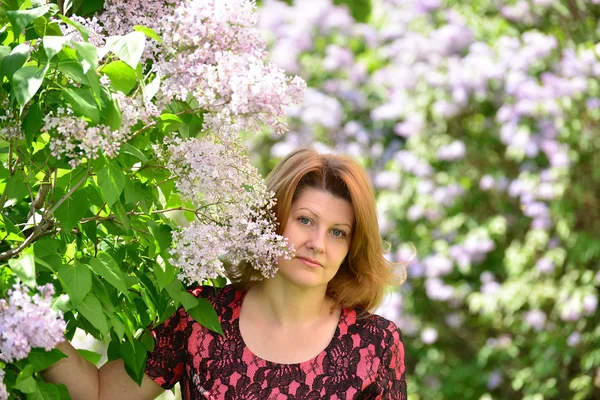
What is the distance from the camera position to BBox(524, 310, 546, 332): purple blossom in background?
4.29m

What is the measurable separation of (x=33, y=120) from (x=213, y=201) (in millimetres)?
327

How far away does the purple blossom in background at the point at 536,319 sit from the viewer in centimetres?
429

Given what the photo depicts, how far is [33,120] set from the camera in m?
1.38

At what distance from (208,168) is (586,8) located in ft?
11.1

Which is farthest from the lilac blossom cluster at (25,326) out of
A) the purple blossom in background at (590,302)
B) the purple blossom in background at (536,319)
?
the purple blossom in background at (536,319)

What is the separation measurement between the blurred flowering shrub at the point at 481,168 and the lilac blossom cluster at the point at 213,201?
282 centimetres

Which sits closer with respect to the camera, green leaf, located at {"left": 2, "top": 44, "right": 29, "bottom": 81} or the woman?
green leaf, located at {"left": 2, "top": 44, "right": 29, "bottom": 81}

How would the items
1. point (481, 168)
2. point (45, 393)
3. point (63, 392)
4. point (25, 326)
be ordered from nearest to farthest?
point (25, 326) < point (45, 393) < point (63, 392) < point (481, 168)

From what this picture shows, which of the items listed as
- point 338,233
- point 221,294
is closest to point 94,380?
point 221,294

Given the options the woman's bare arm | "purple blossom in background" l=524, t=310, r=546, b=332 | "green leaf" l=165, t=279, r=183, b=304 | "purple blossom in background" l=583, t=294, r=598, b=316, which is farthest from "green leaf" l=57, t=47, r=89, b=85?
"purple blossom in background" l=524, t=310, r=546, b=332

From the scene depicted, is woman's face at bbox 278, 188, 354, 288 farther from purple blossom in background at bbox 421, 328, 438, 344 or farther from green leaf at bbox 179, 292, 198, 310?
purple blossom in background at bbox 421, 328, 438, 344

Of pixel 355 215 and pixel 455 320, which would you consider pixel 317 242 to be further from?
pixel 455 320

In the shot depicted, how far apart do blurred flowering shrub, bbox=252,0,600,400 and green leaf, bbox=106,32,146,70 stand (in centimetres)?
319

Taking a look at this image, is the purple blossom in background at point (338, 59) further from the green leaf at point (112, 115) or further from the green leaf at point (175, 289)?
the green leaf at point (112, 115)
